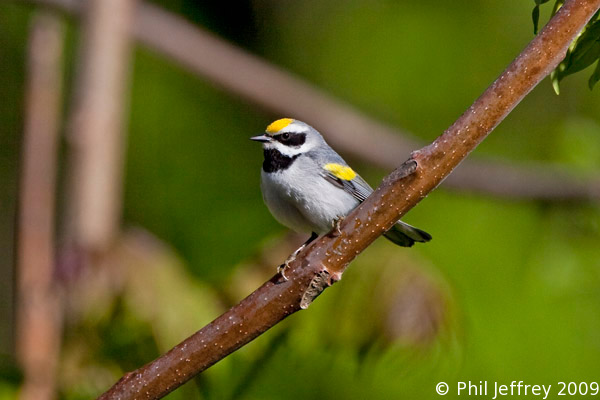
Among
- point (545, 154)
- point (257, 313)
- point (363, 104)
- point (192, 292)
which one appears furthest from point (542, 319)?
Result: point (257, 313)

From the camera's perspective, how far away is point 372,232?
3.73 ft

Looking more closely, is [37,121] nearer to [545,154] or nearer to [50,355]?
[50,355]

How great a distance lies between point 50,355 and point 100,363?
0.49 ft

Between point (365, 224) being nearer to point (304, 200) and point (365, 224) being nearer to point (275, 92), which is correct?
point (304, 200)

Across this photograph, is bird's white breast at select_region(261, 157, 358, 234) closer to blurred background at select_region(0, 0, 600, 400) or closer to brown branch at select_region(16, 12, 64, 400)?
blurred background at select_region(0, 0, 600, 400)

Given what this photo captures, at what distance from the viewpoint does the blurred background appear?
217 centimetres

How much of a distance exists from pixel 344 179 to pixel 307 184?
15 cm

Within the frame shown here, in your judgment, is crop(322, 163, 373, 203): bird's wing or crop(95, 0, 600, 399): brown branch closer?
crop(95, 0, 600, 399): brown branch

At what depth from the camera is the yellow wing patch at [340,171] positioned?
210 centimetres

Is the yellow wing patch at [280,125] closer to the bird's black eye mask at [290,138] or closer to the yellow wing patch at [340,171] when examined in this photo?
the bird's black eye mask at [290,138]

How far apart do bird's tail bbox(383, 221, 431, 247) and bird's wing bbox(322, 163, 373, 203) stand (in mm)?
222
